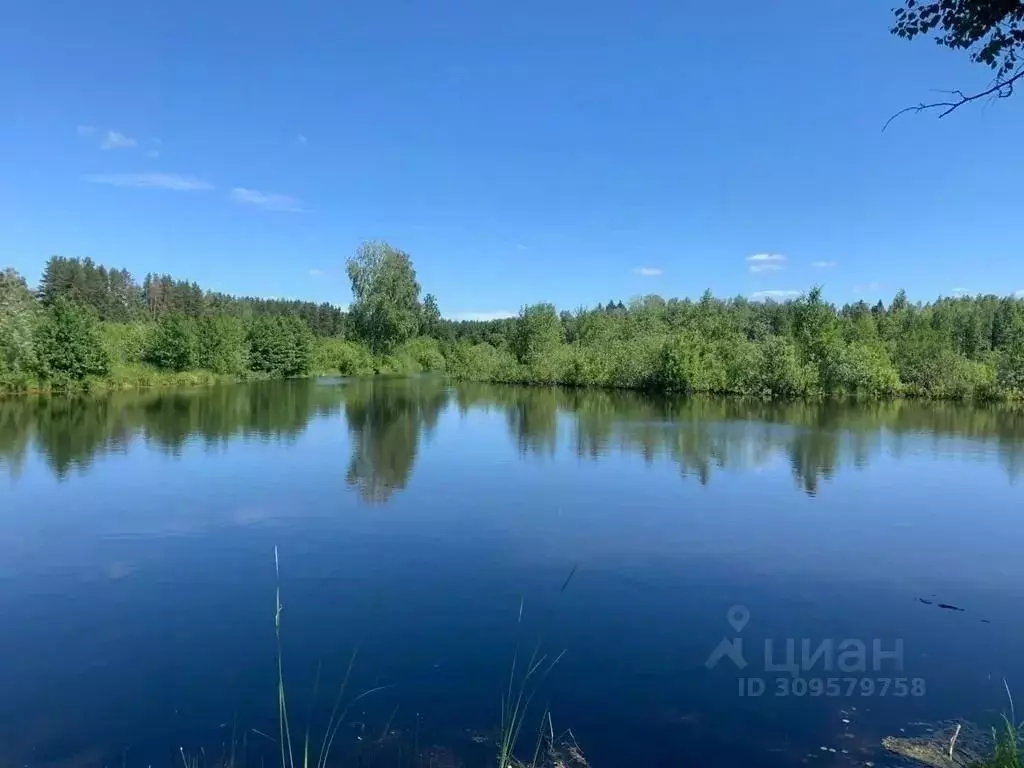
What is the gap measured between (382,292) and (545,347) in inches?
545

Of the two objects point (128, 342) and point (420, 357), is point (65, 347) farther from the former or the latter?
point (420, 357)

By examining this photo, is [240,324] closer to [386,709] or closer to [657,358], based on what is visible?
[657,358]

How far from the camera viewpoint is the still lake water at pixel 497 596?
5305 millimetres

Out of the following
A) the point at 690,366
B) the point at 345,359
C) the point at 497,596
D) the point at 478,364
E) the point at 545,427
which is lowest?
the point at 497,596

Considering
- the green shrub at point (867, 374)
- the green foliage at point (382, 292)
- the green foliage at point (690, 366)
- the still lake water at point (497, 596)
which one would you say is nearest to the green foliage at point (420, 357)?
the green foliage at point (382, 292)

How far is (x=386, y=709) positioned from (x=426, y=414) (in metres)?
23.7

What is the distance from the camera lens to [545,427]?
966 inches

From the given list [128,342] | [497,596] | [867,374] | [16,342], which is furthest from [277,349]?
[497,596]

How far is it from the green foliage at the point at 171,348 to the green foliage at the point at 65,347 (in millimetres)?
7451

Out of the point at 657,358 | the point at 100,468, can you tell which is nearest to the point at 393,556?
the point at 100,468

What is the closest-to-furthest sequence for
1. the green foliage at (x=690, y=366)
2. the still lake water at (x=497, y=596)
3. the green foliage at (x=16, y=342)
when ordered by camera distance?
the still lake water at (x=497, y=596)
the green foliage at (x=16, y=342)
the green foliage at (x=690, y=366)

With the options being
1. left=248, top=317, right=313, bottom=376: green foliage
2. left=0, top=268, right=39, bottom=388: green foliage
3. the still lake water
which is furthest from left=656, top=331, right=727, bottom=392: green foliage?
left=0, top=268, right=39, bottom=388: green foliage

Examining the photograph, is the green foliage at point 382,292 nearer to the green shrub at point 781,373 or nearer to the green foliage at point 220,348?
the green foliage at point 220,348

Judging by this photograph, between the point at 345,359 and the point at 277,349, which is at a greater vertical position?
the point at 277,349
